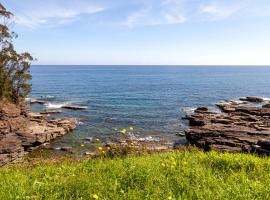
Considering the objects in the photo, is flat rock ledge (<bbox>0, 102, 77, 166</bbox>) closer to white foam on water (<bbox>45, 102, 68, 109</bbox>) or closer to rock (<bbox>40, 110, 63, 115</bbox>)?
rock (<bbox>40, 110, 63, 115</bbox>)

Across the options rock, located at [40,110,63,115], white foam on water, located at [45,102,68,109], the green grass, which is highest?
the green grass

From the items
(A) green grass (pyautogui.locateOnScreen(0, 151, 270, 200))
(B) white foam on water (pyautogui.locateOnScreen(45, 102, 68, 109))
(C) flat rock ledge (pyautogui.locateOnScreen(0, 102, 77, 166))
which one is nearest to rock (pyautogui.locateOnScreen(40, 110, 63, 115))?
(B) white foam on water (pyautogui.locateOnScreen(45, 102, 68, 109))

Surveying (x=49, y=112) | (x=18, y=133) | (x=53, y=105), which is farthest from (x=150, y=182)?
(x=53, y=105)

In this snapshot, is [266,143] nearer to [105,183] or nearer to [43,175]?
[105,183]

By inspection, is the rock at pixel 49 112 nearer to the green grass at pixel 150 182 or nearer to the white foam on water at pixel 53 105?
the white foam on water at pixel 53 105

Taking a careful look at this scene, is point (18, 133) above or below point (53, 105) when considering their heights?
above

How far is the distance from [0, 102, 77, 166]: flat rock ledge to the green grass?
16.5 metres

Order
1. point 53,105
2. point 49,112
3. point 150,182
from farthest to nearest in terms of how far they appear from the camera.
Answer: point 53,105 < point 49,112 < point 150,182

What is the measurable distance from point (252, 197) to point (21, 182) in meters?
6.71

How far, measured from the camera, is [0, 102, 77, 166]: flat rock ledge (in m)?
24.3

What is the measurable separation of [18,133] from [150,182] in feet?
80.9

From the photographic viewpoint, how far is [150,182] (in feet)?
24.0

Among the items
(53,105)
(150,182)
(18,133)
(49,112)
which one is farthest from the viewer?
(53,105)

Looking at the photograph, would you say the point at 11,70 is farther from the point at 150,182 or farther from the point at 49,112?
the point at 150,182
